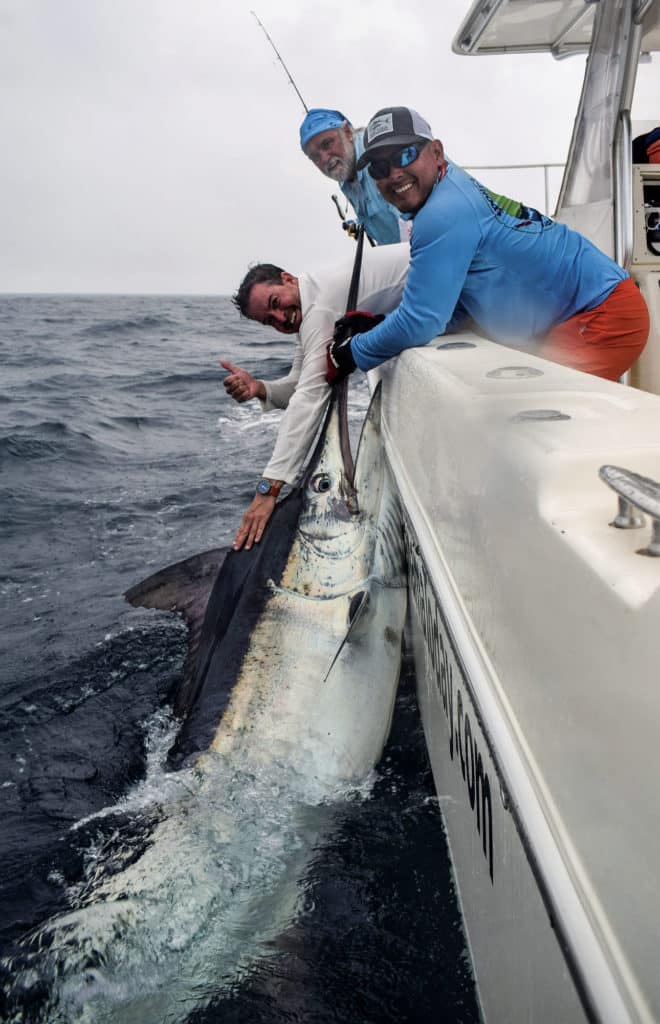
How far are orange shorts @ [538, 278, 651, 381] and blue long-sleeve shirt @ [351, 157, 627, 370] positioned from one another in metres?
0.03

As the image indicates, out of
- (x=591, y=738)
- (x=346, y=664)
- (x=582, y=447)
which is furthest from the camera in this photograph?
(x=346, y=664)

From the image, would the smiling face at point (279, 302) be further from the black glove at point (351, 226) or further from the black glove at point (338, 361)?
the black glove at point (351, 226)

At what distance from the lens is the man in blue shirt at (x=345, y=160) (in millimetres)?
3199

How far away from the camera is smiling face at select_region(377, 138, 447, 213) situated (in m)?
2.05

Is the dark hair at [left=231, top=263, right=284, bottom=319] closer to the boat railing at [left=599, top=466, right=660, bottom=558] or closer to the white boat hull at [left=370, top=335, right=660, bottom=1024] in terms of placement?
the white boat hull at [left=370, top=335, right=660, bottom=1024]

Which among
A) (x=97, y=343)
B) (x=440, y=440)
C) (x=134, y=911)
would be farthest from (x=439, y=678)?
(x=97, y=343)

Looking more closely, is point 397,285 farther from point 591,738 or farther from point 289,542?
point 591,738

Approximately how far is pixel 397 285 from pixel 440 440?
153cm

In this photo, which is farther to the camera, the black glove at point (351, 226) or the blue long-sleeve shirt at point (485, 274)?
the black glove at point (351, 226)

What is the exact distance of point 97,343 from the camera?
17734 mm

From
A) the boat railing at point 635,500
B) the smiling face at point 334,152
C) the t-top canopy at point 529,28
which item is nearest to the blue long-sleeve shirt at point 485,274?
→ the smiling face at point 334,152

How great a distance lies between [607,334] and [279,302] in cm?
115

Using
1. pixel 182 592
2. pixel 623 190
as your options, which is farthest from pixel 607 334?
pixel 182 592

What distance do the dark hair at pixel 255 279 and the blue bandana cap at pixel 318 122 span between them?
707 millimetres
